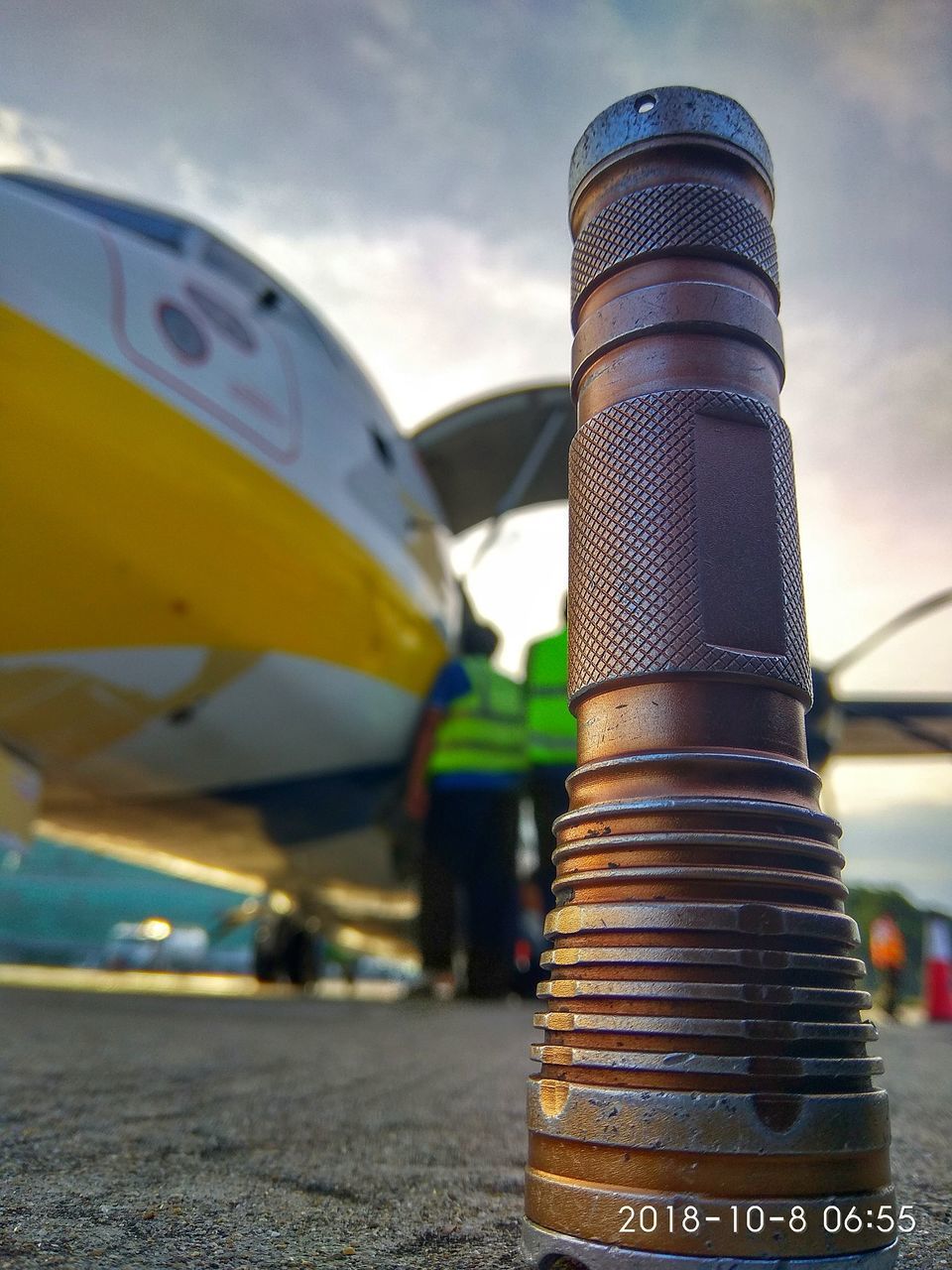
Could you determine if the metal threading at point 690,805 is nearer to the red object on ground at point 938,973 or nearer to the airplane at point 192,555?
the airplane at point 192,555

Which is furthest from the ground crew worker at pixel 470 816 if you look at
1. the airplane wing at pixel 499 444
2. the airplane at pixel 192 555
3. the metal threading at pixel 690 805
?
the metal threading at pixel 690 805

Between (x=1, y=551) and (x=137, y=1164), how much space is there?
9.24 ft

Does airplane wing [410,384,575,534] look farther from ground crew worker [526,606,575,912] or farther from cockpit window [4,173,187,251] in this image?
cockpit window [4,173,187,251]

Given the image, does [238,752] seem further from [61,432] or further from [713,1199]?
[713,1199]

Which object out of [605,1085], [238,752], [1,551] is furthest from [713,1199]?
[238,752]

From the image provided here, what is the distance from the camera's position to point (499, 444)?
8094 millimetres

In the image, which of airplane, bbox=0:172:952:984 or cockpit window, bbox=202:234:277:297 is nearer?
airplane, bbox=0:172:952:984

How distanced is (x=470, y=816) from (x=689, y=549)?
562 cm

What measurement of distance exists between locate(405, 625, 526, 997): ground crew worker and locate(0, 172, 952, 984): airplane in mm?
225

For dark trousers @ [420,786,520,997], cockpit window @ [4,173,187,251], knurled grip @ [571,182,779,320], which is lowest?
dark trousers @ [420,786,520,997]

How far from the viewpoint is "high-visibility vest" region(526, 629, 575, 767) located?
18.3 feet

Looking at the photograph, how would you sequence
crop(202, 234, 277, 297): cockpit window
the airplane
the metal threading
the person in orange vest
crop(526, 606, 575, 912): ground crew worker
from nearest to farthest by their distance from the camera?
the metal threading → the airplane → crop(202, 234, 277, 297): cockpit window → crop(526, 606, 575, 912): ground crew worker → the person in orange vest

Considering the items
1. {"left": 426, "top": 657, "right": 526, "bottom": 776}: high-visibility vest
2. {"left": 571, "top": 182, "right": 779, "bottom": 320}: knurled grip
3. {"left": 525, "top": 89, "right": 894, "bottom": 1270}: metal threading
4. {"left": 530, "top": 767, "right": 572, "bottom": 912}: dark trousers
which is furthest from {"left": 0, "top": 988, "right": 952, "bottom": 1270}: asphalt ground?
{"left": 426, "top": 657, "right": 526, "bottom": 776}: high-visibility vest

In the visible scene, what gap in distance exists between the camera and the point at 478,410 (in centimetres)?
780
